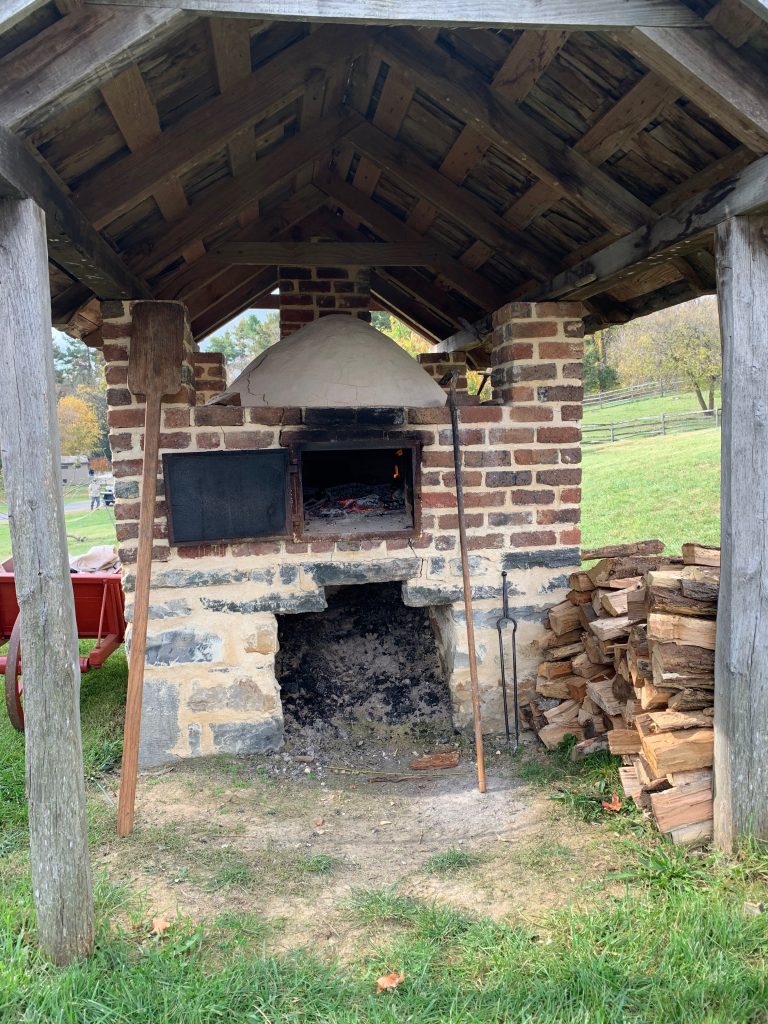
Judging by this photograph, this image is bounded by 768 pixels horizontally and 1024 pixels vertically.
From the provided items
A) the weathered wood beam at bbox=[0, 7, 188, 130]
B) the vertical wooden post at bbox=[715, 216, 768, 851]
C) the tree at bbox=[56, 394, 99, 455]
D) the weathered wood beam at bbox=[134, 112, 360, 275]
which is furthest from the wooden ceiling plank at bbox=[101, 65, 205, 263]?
the tree at bbox=[56, 394, 99, 455]

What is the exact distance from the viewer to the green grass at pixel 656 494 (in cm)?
882

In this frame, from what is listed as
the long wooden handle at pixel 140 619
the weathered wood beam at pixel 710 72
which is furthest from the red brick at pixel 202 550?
the weathered wood beam at pixel 710 72

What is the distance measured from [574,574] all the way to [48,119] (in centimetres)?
321

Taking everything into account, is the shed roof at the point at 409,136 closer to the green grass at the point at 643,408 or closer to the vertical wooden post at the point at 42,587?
the vertical wooden post at the point at 42,587

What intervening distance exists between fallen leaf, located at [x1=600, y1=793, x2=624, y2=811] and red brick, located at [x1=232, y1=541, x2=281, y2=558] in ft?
6.75

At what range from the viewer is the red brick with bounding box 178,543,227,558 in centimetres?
375

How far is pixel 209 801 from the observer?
341cm

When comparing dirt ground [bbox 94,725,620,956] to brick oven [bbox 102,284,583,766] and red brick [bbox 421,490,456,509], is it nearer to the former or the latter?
brick oven [bbox 102,284,583,766]

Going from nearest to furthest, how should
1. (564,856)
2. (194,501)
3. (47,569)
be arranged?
(47,569) → (564,856) → (194,501)

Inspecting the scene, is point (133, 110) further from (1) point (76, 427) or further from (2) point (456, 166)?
(1) point (76, 427)

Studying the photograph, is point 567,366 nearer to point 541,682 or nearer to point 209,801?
point 541,682

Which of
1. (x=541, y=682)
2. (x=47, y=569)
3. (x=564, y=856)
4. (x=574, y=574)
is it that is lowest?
(x=564, y=856)

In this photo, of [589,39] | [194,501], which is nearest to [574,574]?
[194,501]

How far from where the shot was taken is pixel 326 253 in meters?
4.63
